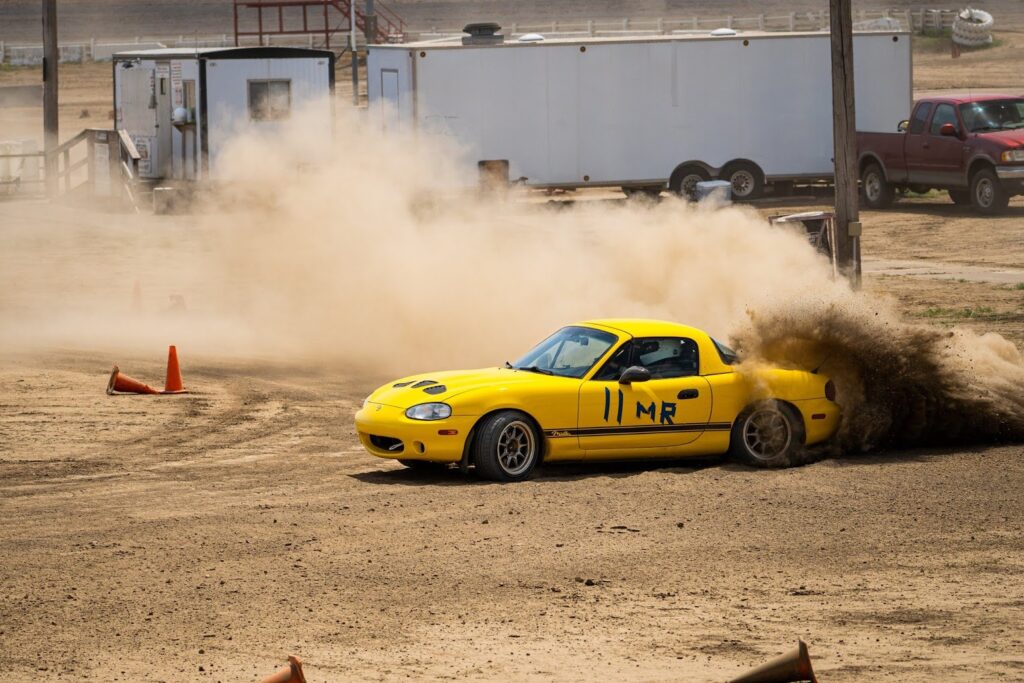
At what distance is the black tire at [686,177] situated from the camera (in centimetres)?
3459

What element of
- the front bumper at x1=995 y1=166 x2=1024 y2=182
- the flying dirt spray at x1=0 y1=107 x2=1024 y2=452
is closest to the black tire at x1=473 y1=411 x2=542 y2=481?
the flying dirt spray at x1=0 y1=107 x2=1024 y2=452

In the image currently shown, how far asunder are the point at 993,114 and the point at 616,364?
21986mm

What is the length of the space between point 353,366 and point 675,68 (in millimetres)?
18246

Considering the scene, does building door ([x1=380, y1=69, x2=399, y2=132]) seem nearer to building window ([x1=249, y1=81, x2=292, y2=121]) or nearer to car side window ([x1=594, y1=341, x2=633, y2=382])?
building window ([x1=249, y1=81, x2=292, y2=121])

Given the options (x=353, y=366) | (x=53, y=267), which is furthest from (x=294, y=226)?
(x=53, y=267)

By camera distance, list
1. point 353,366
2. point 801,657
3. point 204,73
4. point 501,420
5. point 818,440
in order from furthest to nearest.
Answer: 1. point 204,73
2. point 353,366
3. point 818,440
4. point 501,420
5. point 801,657

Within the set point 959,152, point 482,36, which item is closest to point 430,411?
point 959,152

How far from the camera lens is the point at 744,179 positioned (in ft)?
115

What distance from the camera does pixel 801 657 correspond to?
6.43 meters

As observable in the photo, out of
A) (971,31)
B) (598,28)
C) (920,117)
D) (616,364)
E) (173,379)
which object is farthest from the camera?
(598,28)

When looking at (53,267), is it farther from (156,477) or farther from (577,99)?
(156,477)

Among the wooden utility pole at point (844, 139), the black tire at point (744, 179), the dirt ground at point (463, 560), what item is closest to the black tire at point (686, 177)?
the black tire at point (744, 179)

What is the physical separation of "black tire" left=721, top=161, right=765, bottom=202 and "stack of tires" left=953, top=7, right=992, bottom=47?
3809 cm

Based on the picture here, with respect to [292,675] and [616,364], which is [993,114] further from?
[292,675]
